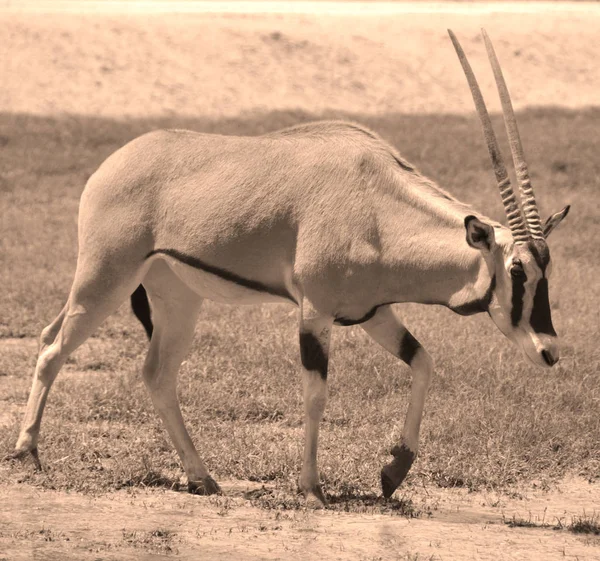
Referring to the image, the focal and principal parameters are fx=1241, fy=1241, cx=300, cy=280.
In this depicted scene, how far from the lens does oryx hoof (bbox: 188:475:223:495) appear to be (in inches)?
255

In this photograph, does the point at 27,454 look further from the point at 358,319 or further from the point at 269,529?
the point at 358,319

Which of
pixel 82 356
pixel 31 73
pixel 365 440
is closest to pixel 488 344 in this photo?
pixel 365 440

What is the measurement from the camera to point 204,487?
6488 mm

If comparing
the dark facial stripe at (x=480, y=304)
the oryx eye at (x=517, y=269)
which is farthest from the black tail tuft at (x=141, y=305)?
the oryx eye at (x=517, y=269)

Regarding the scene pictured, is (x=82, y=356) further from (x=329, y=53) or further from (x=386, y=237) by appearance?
(x=329, y=53)

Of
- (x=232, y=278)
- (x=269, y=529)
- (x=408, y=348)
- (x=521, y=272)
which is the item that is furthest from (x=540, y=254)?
(x=269, y=529)

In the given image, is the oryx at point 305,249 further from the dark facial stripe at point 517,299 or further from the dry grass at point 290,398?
the dry grass at point 290,398

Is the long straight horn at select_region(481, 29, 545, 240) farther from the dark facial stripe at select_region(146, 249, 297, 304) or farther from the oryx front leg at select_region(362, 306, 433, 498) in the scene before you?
the dark facial stripe at select_region(146, 249, 297, 304)

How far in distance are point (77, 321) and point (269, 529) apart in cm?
172

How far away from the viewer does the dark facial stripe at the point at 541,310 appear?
19.2ft

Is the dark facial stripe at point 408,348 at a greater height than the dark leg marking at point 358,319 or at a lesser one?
lesser

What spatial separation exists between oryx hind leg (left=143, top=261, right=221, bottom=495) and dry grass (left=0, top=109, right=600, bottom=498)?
0.30m

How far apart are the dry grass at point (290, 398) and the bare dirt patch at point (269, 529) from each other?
28cm

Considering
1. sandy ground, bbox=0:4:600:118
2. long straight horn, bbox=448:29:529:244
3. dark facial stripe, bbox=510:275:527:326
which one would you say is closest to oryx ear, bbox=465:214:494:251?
long straight horn, bbox=448:29:529:244
